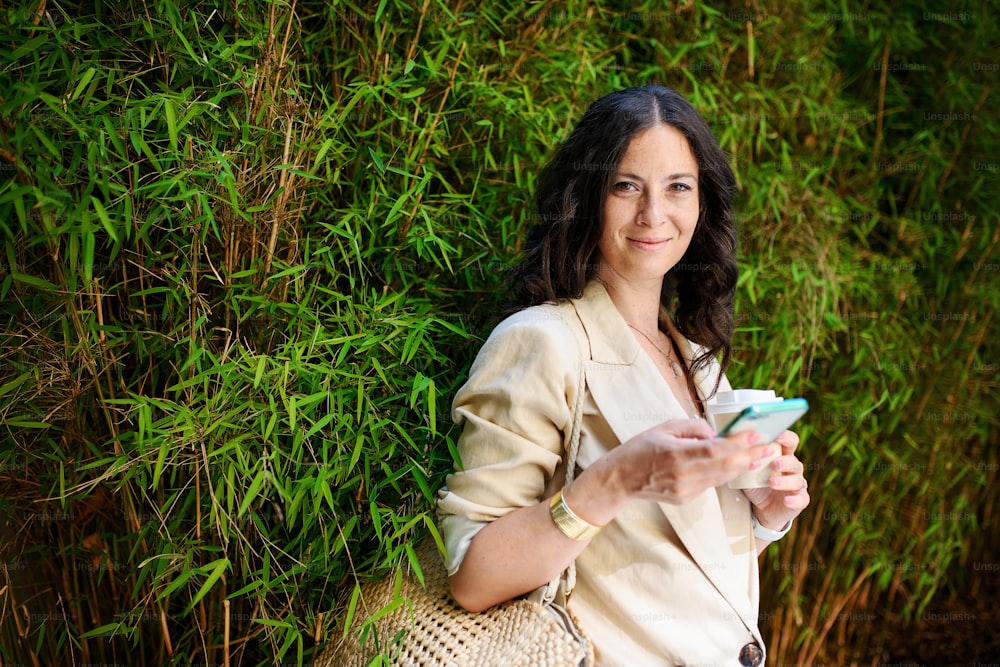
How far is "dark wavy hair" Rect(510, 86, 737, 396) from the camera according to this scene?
150cm

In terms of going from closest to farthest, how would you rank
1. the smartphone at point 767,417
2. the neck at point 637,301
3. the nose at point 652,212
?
the smartphone at point 767,417 → the nose at point 652,212 → the neck at point 637,301

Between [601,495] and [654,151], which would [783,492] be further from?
[654,151]

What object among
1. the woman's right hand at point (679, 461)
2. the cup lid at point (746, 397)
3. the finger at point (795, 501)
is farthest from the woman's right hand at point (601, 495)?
the finger at point (795, 501)

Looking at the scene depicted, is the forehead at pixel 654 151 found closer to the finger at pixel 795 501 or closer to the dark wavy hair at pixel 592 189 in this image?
the dark wavy hair at pixel 592 189

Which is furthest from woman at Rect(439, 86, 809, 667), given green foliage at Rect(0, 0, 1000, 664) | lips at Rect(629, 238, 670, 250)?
green foliage at Rect(0, 0, 1000, 664)

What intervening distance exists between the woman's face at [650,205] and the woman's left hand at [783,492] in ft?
1.33

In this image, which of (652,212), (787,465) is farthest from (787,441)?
(652,212)

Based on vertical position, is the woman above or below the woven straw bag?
above

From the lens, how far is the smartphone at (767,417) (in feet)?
3.36

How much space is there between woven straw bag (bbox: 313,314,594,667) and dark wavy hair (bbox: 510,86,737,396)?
0.77 ft

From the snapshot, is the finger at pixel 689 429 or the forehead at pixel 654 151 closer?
the finger at pixel 689 429

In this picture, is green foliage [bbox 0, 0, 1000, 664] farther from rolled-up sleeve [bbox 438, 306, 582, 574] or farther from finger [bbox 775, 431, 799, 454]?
finger [bbox 775, 431, 799, 454]

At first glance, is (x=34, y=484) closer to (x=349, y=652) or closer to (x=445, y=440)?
(x=349, y=652)

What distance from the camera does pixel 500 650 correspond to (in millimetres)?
1279
